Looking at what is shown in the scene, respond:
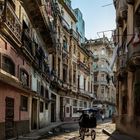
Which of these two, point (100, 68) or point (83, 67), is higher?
point (100, 68)

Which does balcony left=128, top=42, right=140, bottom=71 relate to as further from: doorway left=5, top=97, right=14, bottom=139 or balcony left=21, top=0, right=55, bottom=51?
balcony left=21, top=0, right=55, bottom=51

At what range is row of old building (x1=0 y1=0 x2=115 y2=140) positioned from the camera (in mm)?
18844

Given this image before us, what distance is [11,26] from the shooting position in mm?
19062

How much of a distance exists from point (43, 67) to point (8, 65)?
14937 mm

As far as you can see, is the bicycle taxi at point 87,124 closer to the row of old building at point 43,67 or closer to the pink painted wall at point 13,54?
the row of old building at point 43,67

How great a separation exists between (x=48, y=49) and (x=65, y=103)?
1216cm

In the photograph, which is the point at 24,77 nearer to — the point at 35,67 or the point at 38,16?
the point at 35,67

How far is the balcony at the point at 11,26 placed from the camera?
17312 mm

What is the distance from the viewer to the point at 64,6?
51.1 metres

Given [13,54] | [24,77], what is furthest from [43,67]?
[13,54]

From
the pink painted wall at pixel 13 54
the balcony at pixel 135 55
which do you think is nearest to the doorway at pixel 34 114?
the pink painted wall at pixel 13 54

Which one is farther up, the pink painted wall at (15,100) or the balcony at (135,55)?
the balcony at (135,55)

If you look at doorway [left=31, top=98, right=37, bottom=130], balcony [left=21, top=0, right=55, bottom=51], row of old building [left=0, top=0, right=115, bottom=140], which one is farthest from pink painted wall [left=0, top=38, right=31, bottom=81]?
doorway [left=31, top=98, right=37, bottom=130]

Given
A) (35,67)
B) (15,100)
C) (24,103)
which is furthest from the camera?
(35,67)
